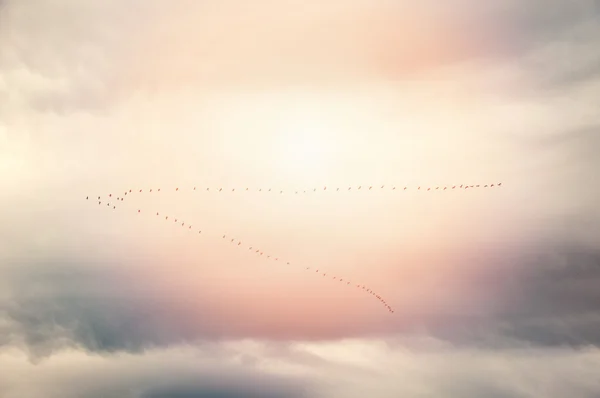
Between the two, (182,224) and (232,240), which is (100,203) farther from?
(232,240)

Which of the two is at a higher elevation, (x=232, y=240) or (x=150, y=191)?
(x=150, y=191)

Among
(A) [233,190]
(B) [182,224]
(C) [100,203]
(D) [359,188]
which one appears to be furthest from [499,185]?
(C) [100,203]

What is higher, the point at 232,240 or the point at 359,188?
the point at 359,188

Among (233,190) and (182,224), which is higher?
(233,190)

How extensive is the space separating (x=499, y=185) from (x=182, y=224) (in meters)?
9.30

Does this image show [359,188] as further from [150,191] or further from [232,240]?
[150,191]

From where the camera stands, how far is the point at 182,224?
10.7 meters

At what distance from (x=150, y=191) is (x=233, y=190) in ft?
8.18

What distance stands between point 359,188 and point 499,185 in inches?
157

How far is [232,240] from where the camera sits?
10.7 metres

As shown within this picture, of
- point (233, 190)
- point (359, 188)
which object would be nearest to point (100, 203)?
point (233, 190)

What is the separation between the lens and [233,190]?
34.8 feet

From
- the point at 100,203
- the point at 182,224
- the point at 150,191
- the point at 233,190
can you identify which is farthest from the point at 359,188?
the point at 100,203

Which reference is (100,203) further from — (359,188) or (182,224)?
(359,188)
